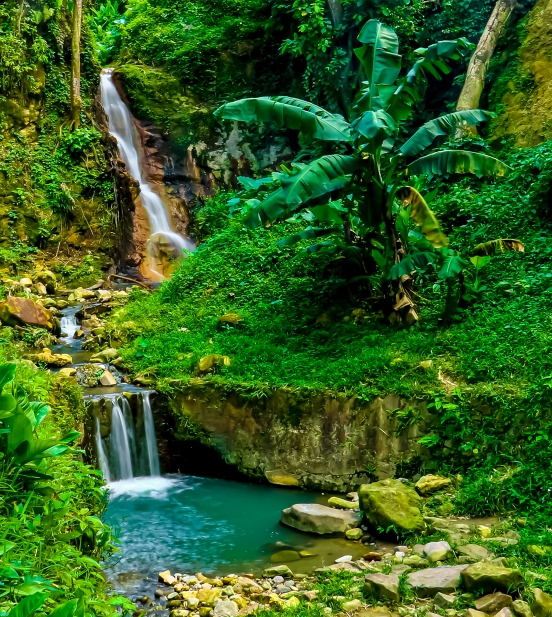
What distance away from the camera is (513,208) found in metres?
9.45

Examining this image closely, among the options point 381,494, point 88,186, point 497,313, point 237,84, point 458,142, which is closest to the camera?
point 381,494

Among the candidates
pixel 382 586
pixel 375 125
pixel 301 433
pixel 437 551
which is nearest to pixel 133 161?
pixel 375 125

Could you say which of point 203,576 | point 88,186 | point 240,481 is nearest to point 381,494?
point 203,576

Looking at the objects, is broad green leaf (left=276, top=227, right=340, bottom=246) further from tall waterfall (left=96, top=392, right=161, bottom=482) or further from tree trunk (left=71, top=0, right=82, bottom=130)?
tree trunk (left=71, top=0, right=82, bottom=130)

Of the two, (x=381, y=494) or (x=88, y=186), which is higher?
(x=88, y=186)

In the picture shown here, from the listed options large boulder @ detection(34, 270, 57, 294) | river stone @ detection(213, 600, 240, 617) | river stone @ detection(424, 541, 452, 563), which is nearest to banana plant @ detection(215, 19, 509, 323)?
river stone @ detection(424, 541, 452, 563)

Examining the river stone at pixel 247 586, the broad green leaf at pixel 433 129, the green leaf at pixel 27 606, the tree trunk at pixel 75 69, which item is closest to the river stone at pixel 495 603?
the river stone at pixel 247 586

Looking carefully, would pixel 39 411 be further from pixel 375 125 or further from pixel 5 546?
pixel 375 125

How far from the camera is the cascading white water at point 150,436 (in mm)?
7629

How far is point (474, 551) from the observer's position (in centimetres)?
454

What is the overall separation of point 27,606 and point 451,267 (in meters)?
5.97

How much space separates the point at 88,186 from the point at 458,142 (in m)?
8.94

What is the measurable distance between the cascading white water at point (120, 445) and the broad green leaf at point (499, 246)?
5114mm

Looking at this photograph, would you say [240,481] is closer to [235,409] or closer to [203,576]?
[235,409]
